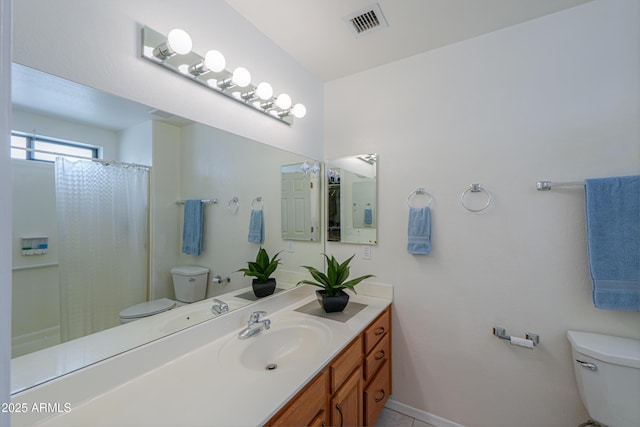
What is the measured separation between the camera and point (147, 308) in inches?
44.7

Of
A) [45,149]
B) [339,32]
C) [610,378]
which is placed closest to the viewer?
[45,149]

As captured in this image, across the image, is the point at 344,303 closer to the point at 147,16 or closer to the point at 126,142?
the point at 126,142

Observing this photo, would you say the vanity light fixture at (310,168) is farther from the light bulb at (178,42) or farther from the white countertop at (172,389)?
the white countertop at (172,389)

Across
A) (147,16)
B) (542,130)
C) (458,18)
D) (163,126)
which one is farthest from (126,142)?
(542,130)

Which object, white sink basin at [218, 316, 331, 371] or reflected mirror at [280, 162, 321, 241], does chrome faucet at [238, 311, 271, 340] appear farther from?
reflected mirror at [280, 162, 321, 241]

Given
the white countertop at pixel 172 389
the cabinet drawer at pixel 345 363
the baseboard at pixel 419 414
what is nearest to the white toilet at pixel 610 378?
the baseboard at pixel 419 414

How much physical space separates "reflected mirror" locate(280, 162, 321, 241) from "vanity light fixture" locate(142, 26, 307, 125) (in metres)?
0.43

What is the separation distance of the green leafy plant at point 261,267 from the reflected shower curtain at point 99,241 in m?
0.59

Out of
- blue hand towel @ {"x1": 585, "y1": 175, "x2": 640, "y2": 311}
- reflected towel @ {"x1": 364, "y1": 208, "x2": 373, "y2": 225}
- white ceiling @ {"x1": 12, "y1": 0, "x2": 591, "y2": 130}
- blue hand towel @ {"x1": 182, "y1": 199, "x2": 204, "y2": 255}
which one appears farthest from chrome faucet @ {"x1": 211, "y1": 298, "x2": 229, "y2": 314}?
blue hand towel @ {"x1": 585, "y1": 175, "x2": 640, "y2": 311}

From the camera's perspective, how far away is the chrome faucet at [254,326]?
1.37 meters

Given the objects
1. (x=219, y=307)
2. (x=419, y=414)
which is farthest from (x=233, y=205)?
(x=419, y=414)

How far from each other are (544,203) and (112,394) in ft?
7.03

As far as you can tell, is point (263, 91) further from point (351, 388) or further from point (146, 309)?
point (351, 388)

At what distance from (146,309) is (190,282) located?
21cm
